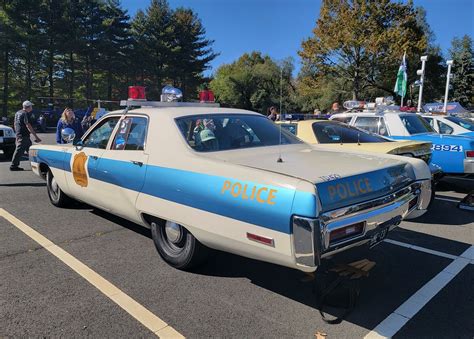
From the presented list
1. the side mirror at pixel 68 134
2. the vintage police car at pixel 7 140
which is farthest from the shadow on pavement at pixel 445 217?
the vintage police car at pixel 7 140

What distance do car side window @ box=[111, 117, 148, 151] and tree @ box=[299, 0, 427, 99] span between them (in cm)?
3045

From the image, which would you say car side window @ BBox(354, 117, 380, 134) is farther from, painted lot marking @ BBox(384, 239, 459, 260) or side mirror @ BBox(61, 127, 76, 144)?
side mirror @ BBox(61, 127, 76, 144)

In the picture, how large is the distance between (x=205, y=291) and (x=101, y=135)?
2409 mm

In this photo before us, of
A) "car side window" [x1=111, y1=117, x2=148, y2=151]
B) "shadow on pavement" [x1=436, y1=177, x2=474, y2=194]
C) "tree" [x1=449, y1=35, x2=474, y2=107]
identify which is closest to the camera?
"car side window" [x1=111, y1=117, x2=148, y2=151]

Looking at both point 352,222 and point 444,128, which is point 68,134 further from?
point 444,128

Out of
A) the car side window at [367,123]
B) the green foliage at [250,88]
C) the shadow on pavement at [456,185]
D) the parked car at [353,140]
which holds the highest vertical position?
the green foliage at [250,88]

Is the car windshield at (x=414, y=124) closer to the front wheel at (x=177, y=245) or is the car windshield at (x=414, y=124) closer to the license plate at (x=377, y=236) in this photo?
the license plate at (x=377, y=236)

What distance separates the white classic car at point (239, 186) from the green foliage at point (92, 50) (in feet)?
109

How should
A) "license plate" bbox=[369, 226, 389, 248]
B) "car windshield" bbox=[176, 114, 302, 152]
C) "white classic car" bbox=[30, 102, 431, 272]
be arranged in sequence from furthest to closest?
"car windshield" bbox=[176, 114, 302, 152] < "license plate" bbox=[369, 226, 389, 248] < "white classic car" bbox=[30, 102, 431, 272]

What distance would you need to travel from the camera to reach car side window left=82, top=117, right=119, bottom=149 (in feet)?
15.2

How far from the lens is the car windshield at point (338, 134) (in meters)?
6.98

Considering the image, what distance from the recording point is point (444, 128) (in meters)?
10.5

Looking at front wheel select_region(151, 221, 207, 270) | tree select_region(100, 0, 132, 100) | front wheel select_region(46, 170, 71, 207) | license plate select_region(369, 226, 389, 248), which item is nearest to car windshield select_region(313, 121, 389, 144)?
license plate select_region(369, 226, 389, 248)

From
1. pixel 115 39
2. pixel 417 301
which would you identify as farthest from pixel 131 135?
pixel 115 39
